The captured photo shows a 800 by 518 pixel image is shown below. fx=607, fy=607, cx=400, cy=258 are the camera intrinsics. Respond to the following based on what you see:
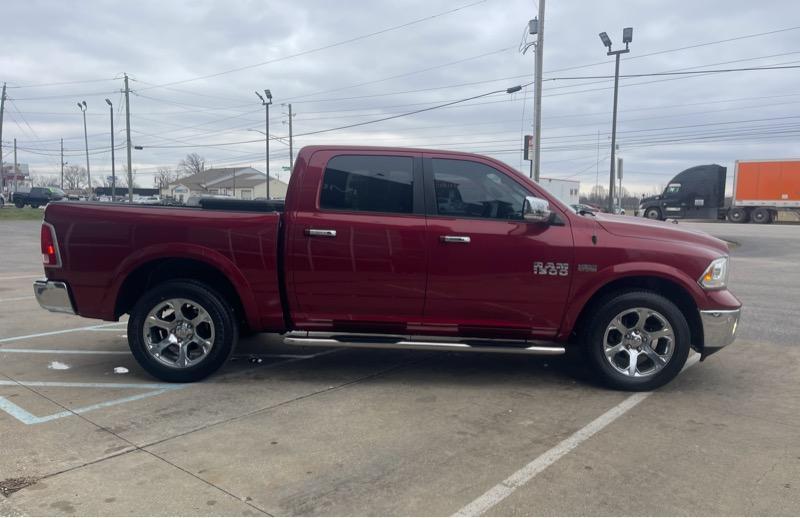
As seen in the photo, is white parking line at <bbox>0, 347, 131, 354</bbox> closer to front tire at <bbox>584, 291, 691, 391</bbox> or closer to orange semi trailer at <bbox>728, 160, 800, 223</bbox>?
front tire at <bbox>584, 291, 691, 391</bbox>

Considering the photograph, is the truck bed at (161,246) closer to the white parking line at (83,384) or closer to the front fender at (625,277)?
the white parking line at (83,384)

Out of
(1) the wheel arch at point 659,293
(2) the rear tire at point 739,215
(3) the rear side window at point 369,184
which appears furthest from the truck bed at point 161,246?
(2) the rear tire at point 739,215

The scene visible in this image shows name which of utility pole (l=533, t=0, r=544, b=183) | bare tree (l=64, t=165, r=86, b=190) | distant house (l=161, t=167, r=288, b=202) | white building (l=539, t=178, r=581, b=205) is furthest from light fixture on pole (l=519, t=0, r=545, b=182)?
bare tree (l=64, t=165, r=86, b=190)

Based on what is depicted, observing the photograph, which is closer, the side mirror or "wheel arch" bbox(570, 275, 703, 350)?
the side mirror

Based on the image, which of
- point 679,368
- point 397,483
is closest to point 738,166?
point 679,368

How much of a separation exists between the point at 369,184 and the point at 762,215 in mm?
40408

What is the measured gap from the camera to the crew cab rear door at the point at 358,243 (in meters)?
4.88

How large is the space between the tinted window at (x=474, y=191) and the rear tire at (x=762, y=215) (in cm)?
3969

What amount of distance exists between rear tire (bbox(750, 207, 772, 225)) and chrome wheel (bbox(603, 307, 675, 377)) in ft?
129

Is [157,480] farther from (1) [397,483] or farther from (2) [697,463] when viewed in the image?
(2) [697,463]

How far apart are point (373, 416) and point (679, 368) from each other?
253 cm

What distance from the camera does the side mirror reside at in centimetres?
464

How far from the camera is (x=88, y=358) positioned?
230 inches

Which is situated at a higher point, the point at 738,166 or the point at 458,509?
the point at 738,166
